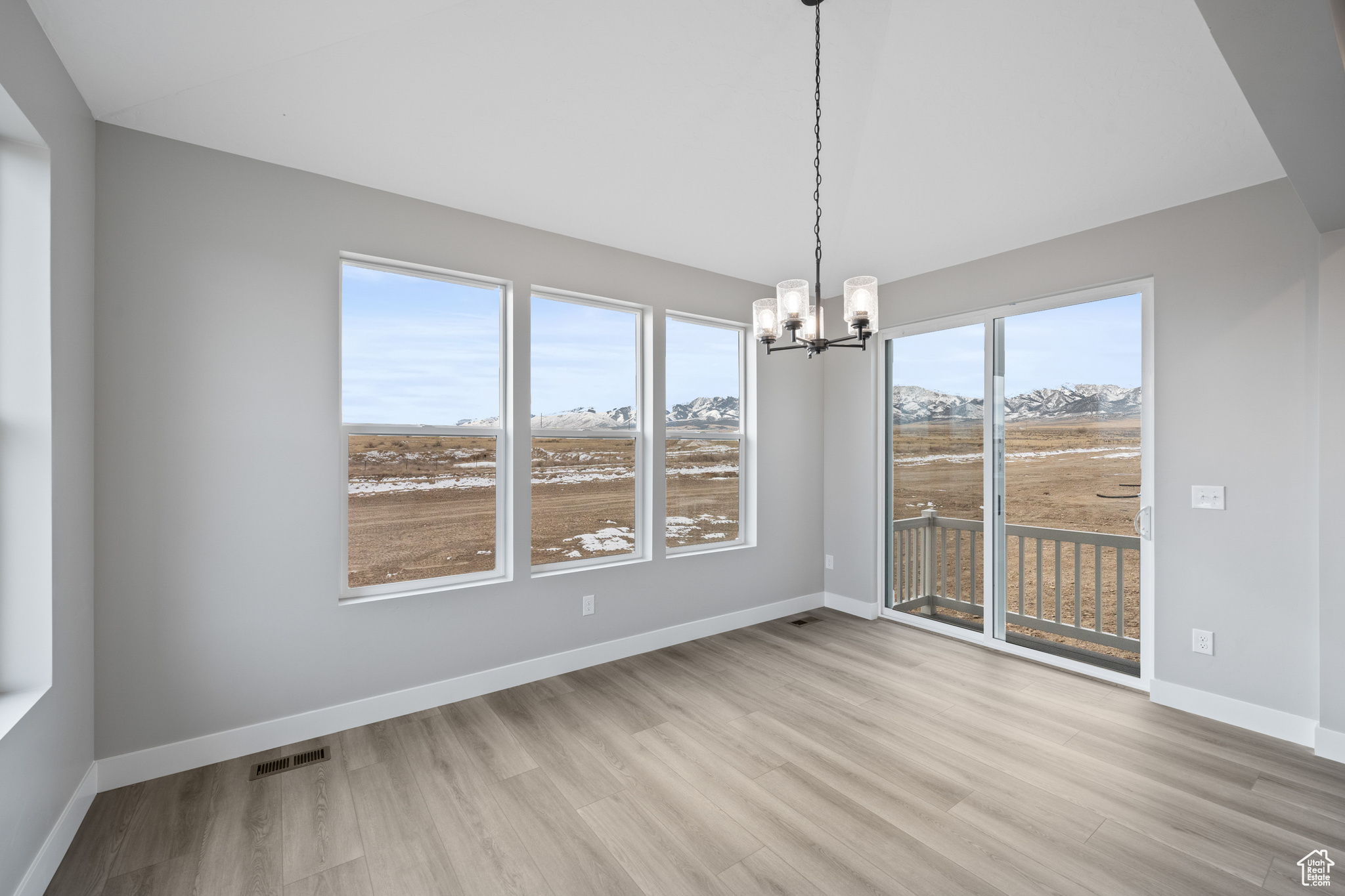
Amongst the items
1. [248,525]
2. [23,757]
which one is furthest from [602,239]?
[23,757]

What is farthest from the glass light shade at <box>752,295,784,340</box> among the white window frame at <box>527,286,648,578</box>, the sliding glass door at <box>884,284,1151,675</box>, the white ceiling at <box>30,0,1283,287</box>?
the sliding glass door at <box>884,284,1151,675</box>

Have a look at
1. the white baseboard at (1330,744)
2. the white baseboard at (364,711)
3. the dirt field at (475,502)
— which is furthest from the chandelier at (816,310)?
the white baseboard at (1330,744)

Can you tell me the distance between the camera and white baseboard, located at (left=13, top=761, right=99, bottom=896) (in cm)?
170

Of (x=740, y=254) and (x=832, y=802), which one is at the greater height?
(x=740, y=254)

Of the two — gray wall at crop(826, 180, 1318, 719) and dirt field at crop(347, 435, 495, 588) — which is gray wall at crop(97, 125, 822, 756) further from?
gray wall at crop(826, 180, 1318, 719)

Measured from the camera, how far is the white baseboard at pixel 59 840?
66.7 inches

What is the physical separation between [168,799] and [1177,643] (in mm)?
4793

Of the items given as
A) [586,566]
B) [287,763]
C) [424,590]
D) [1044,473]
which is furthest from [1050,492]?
[287,763]

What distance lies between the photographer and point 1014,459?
376 centimetres

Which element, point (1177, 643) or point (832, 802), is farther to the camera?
point (1177, 643)

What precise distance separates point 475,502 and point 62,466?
A: 1647 mm

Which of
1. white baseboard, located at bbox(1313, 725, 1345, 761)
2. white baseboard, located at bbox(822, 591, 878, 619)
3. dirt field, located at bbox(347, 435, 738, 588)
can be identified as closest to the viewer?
white baseboard, located at bbox(1313, 725, 1345, 761)

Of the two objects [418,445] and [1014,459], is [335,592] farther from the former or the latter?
[1014,459]

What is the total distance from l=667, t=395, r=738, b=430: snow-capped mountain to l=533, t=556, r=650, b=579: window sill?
99 cm
